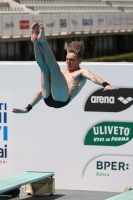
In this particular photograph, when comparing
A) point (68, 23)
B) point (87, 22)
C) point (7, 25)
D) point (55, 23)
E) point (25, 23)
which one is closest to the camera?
point (7, 25)

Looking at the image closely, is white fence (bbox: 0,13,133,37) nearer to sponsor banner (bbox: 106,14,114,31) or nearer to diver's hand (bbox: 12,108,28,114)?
sponsor banner (bbox: 106,14,114,31)

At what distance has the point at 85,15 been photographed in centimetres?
4922

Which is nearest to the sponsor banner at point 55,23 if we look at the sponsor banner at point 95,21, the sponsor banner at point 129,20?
the sponsor banner at point 95,21

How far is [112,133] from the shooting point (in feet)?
39.5

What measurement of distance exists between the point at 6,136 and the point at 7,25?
1126 inches

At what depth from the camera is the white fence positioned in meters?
41.0

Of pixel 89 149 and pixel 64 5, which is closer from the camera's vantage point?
pixel 89 149

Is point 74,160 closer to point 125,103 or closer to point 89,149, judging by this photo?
point 89,149

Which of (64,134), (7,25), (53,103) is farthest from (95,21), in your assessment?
(53,103)

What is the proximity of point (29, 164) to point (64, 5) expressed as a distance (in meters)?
42.4

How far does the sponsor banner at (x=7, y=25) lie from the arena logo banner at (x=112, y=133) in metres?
28.4

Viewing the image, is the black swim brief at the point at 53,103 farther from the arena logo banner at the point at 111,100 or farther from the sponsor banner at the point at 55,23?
the sponsor banner at the point at 55,23

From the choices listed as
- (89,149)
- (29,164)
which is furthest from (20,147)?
(89,149)

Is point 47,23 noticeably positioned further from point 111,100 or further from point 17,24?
point 111,100
